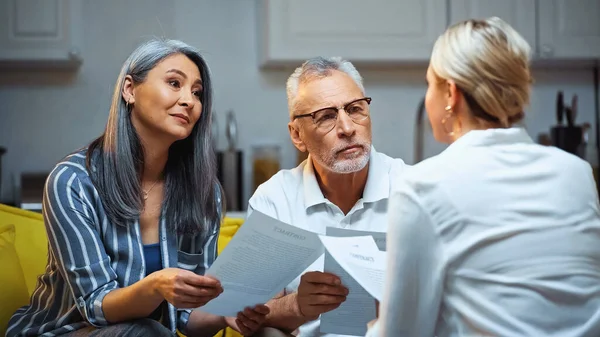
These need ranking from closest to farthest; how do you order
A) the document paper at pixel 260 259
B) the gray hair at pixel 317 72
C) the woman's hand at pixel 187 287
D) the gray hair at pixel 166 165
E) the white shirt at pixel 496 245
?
the white shirt at pixel 496 245 → the document paper at pixel 260 259 → the woman's hand at pixel 187 287 → the gray hair at pixel 166 165 → the gray hair at pixel 317 72

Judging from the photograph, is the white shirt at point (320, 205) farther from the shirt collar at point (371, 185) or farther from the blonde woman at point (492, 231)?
the blonde woman at point (492, 231)

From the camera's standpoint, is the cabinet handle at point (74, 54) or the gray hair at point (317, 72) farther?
the cabinet handle at point (74, 54)

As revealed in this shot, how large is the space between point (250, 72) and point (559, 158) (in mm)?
2442

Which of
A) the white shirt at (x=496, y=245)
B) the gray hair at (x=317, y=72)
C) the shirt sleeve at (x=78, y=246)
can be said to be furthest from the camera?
the gray hair at (x=317, y=72)

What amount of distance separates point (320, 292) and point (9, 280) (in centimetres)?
87

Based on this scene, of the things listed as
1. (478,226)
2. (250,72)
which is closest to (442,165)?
(478,226)

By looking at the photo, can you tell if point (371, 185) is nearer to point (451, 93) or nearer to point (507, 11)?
point (451, 93)

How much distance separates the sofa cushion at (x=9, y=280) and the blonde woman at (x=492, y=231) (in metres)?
1.12

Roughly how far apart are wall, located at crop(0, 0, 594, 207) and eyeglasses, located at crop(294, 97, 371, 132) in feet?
4.87

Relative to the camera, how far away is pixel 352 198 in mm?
1989

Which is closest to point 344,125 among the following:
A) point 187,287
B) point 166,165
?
point 166,165

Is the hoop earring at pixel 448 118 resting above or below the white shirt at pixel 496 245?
above

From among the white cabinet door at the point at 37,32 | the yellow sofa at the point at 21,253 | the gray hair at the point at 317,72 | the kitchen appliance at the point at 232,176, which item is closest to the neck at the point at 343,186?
the gray hair at the point at 317,72

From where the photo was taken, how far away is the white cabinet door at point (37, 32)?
3.18 meters
